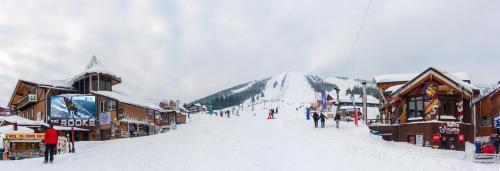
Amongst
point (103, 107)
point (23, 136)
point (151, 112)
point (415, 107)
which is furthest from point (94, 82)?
point (415, 107)

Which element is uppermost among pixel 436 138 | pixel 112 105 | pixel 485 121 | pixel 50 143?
pixel 112 105

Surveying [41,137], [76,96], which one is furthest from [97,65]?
[41,137]

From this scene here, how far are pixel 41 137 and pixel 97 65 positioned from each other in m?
32.7

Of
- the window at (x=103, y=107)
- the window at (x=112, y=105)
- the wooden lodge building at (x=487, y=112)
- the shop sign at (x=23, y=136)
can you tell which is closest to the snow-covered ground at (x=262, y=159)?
the shop sign at (x=23, y=136)

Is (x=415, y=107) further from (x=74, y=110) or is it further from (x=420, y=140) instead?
(x=74, y=110)

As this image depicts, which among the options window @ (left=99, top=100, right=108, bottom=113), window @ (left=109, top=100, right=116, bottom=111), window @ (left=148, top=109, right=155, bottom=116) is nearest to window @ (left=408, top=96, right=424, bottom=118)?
window @ (left=109, top=100, right=116, bottom=111)

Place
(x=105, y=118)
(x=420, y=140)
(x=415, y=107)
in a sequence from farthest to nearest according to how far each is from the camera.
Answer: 1. (x=105, y=118)
2. (x=415, y=107)
3. (x=420, y=140)

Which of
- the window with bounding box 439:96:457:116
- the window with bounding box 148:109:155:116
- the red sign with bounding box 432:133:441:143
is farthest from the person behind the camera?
the window with bounding box 148:109:155:116

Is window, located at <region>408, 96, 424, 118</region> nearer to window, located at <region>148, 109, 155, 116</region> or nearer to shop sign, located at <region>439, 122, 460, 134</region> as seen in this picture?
shop sign, located at <region>439, 122, 460, 134</region>

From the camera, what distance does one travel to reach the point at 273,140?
32.3m

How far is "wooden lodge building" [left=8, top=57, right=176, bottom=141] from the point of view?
58031 mm

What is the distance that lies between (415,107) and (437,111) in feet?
7.01

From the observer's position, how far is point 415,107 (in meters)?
44.4

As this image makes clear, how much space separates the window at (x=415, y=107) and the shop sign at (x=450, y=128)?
7.08 feet
